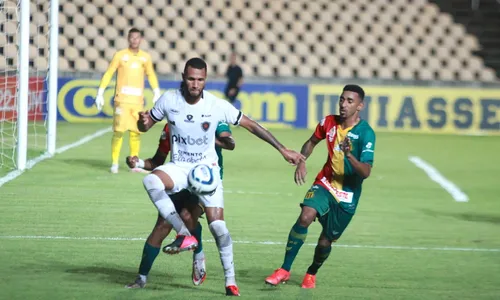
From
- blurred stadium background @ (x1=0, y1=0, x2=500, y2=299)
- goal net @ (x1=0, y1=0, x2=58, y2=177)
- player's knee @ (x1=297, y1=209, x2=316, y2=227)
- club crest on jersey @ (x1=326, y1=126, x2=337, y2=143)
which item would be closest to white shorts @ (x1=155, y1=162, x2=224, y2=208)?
player's knee @ (x1=297, y1=209, x2=316, y2=227)

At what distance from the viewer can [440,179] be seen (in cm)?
1598

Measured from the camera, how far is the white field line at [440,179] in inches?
555

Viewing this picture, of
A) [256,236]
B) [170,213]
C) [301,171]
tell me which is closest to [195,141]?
[170,213]

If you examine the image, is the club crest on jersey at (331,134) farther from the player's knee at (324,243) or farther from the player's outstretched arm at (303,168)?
the player's knee at (324,243)

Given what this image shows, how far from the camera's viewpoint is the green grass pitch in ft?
25.2

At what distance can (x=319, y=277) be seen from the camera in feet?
27.0

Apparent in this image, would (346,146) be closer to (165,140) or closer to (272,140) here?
(272,140)

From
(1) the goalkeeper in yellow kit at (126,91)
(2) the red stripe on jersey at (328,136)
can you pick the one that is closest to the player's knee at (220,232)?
(2) the red stripe on jersey at (328,136)

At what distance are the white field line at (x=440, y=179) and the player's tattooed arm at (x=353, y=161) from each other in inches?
255

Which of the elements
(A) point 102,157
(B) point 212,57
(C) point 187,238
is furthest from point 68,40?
(C) point 187,238

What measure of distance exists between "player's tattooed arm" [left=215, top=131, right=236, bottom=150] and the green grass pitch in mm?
1057

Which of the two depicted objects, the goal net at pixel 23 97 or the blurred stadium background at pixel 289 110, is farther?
the goal net at pixel 23 97

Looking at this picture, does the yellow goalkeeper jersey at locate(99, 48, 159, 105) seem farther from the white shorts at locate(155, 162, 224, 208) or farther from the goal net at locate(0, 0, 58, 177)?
the white shorts at locate(155, 162, 224, 208)

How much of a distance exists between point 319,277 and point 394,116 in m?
17.1
